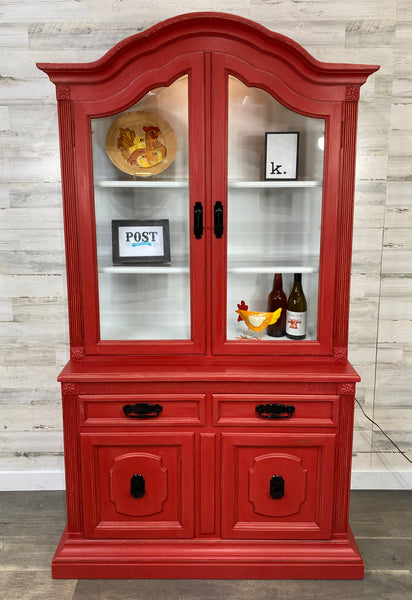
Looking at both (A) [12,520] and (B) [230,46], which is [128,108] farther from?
(A) [12,520]

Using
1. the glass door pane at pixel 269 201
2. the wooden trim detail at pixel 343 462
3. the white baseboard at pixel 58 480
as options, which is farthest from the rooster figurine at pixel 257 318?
the white baseboard at pixel 58 480

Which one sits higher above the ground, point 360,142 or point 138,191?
point 360,142

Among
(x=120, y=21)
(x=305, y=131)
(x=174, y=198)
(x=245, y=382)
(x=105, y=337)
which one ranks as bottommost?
(x=245, y=382)

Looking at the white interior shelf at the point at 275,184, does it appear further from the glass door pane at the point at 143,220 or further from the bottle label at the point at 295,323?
the bottle label at the point at 295,323

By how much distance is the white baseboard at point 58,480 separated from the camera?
8.64 feet

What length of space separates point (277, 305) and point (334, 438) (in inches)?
23.0

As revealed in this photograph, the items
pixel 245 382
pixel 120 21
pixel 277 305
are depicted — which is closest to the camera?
pixel 245 382

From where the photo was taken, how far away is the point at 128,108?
1.91m

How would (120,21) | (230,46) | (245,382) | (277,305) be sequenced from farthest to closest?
1. (120,21)
2. (277,305)
3. (245,382)
4. (230,46)

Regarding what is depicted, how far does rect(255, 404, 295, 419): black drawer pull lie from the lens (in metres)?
1.97

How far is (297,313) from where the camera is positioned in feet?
6.87

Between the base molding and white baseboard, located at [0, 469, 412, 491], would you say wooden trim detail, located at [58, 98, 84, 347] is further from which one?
white baseboard, located at [0, 469, 412, 491]

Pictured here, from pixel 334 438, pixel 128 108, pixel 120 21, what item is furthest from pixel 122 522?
pixel 120 21

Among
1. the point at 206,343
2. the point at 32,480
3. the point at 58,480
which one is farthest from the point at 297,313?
the point at 32,480
